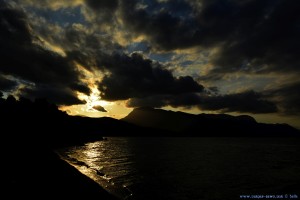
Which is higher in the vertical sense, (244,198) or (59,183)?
(59,183)

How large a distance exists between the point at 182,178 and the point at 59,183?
24.9m

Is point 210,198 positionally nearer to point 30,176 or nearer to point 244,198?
point 244,198

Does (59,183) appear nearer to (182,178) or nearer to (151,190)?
(151,190)

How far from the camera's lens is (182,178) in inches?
1800

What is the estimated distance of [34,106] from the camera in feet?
533

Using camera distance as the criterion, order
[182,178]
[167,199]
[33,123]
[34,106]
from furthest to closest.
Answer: [34,106]
[33,123]
[182,178]
[167,199]

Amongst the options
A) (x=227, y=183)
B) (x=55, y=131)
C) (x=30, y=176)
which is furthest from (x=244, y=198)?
(x=55, y=131)

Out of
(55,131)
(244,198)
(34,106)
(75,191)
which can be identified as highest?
(34,106)

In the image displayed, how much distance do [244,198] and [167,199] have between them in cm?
981

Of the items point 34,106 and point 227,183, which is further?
point 34,106

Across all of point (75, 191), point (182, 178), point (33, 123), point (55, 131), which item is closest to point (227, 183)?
point (182, 178)

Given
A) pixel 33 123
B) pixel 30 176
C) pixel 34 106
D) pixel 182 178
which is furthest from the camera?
pixel 34 106

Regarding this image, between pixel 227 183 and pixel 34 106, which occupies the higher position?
pixel 34 106

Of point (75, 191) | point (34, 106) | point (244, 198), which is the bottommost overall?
point (244, 198)
